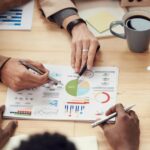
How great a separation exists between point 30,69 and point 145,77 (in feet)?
1.14

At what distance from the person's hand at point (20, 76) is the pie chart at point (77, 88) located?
7cm

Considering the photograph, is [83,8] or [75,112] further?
[83,8]

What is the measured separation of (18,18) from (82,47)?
0.93 feet

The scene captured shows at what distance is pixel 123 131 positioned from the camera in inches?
39.2

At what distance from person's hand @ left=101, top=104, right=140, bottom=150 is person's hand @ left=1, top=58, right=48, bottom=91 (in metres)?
0.24

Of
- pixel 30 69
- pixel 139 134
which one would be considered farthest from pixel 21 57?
pixel 139 134

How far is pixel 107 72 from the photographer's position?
118cm

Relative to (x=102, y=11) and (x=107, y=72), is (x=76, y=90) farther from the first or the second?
(x=102, y=11)

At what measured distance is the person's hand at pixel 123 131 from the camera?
3.20 feet

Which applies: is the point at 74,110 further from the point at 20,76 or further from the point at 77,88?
the point at 20,76

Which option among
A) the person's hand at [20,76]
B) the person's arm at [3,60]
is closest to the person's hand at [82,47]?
the person's hand at [20,76]

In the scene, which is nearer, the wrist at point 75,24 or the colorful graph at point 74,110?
the colorful graph at point 74,110

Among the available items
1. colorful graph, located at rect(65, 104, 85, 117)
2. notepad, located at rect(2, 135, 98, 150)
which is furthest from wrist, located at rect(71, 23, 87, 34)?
notepad, located at rect(2, 135, 98, 150)

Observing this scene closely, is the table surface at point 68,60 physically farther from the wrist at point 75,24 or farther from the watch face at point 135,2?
the watch face at point 135,2
